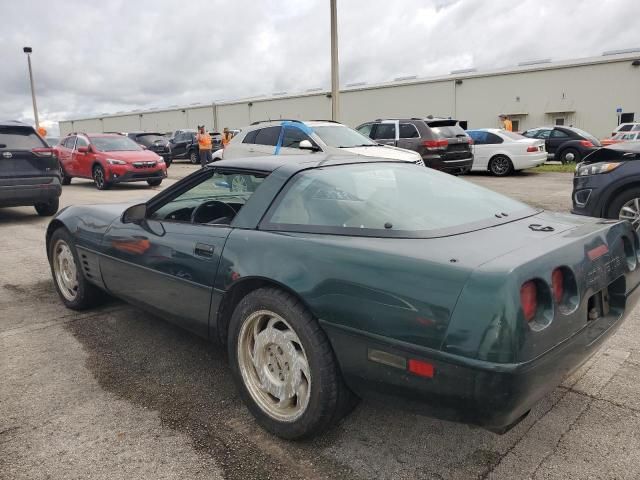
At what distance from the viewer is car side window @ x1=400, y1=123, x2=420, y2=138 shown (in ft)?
42.8

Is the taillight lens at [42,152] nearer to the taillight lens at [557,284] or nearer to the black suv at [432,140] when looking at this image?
the black suv at [432,140]

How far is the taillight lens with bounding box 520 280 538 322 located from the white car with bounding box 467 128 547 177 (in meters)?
13.7

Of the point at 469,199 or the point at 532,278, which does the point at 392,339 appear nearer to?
the point at 532,278

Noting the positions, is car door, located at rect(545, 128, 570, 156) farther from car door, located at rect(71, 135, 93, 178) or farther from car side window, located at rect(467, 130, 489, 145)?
car door, located at rect(71, 135, 93, 178)

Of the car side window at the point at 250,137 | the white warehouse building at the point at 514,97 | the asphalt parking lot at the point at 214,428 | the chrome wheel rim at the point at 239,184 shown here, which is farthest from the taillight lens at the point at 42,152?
the white warehouse building at the point at 514,97

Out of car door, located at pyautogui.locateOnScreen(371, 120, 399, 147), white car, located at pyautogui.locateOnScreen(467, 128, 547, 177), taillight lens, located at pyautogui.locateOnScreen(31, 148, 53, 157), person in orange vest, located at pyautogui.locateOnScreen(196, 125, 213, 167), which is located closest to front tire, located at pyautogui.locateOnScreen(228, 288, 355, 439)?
taillight lens, located at pyautogui.locateOnScreen(31, 148, 53, 157)

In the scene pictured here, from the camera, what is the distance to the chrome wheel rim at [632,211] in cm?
566

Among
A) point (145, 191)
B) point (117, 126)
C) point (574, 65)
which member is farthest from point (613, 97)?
point (117, 126)

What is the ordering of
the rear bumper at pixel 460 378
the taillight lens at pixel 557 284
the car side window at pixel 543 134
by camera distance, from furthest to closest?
1. the car side window at pixel 543 134
2. the taillight lens at pixel 557 284
3. the rear bumper at pixel 460 378

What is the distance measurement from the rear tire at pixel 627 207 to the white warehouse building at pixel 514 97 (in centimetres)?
2496

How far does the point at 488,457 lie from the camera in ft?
7.42

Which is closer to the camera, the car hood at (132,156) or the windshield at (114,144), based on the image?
the car hood at (132,156)

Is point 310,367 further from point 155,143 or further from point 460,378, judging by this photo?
point 155,143

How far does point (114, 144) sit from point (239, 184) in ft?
40.6
